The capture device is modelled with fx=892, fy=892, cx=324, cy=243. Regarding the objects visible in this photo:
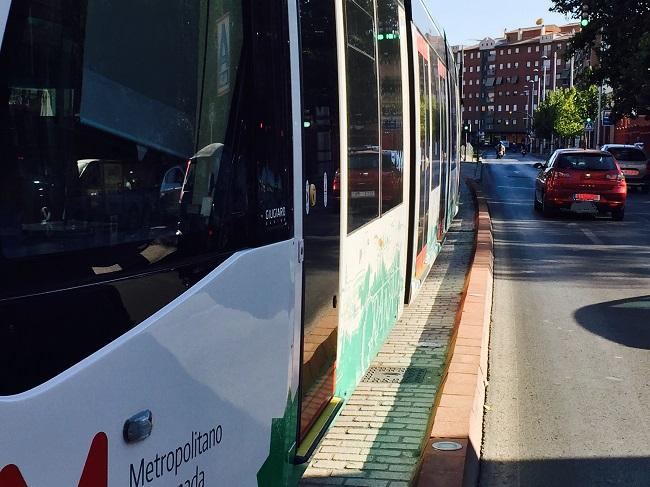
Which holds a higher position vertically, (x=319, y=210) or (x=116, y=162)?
(x=116, y=162)

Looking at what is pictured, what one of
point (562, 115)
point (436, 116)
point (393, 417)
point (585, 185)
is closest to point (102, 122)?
point (393, 417)

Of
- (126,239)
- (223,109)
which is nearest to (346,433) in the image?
(223,109)

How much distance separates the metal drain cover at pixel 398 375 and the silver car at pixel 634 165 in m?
29.8

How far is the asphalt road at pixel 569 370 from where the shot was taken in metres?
5.15

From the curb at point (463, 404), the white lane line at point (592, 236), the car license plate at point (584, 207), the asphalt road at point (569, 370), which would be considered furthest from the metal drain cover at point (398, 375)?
the car license plate at point (584, 207)

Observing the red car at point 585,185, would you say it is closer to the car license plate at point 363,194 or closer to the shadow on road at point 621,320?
the shadow on road at point 621,320

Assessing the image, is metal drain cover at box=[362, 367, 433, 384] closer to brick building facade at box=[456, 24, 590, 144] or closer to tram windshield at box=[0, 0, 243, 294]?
tram windshield at box=[0, 0, 243, 294]

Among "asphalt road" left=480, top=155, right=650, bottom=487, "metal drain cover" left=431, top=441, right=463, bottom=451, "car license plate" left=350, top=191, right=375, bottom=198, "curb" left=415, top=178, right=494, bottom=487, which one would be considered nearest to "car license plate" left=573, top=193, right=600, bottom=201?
"asphalt road" left=480, top=155, right=650, bottom=487

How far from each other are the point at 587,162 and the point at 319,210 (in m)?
18.7

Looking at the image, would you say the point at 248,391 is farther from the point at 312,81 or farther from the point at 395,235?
the point at 395,235

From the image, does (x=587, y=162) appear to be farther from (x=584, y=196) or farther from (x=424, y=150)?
(x=424, y=150)

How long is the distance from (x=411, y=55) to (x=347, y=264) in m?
3.63

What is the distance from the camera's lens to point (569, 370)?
7242 millimetres

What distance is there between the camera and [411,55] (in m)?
7.58
